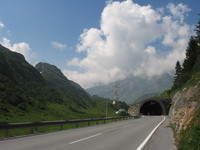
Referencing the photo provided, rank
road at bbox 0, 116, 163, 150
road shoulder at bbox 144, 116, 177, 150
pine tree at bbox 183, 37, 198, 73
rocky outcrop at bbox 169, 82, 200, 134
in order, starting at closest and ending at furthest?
1. road at bbox 0, 116, 163, 150
2. road shoulder at bbox 144, 116, 177, 150
3. rocky outcrop at bbox 169, 82, 200, 134
4. pine tree at bbox 183, 37, 198, 73

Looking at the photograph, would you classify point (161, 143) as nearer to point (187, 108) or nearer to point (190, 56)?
point (187, 108)

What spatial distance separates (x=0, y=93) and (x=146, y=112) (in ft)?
183

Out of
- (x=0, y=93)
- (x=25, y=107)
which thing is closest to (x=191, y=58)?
(x=25, y=107)

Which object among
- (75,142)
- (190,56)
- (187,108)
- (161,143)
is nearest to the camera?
(75,142)

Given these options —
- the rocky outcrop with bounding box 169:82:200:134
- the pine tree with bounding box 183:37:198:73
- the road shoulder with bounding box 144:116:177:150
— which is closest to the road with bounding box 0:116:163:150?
the road shoulder with bounding box 144:116:177:150

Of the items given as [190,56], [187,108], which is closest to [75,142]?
[187,108]

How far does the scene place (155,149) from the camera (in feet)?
34.4

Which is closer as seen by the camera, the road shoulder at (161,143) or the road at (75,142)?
the road at (75,142)

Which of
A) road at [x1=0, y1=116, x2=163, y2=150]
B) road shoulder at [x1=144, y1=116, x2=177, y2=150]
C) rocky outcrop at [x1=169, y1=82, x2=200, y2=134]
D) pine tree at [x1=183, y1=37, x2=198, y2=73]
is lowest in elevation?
road shoulder at [x1=144, y1=116, x2=177, y2=150]

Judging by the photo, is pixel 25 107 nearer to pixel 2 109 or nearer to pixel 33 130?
pixel 2 109

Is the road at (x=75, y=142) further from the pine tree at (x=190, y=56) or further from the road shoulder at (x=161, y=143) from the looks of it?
the pine tree at (x=190, y=56)

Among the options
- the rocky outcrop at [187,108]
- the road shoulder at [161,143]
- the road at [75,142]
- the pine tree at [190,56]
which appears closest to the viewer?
the road at [75,142]

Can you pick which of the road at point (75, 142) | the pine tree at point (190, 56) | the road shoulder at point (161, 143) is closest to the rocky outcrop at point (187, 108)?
the road shoulder at point (161, 143)

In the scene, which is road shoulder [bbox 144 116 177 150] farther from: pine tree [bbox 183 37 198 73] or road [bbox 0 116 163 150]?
pine tree [bbox 183 37 198 73]
